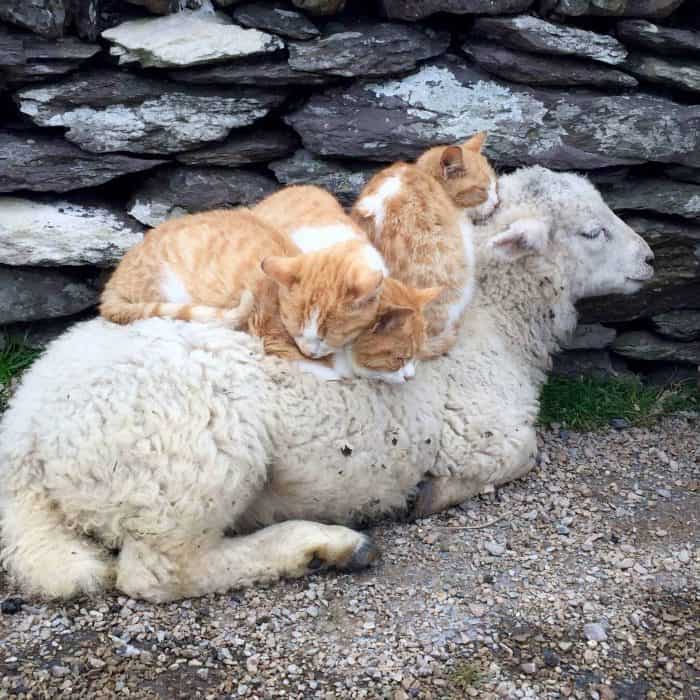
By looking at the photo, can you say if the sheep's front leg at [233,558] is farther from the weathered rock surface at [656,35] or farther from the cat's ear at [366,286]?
the weathered rock surface at [656,35]

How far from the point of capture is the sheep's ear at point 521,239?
5320 millimetres

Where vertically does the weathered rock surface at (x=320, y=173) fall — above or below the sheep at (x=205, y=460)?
above

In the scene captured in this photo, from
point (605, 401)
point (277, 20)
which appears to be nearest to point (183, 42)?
point (277, 20)

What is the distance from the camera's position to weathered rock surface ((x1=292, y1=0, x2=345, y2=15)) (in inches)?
209

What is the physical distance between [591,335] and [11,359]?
4.02 m

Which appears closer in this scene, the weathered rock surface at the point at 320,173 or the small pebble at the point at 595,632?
the small pebble at the point at 595,632

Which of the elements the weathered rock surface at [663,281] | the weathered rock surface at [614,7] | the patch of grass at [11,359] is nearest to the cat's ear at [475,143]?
the weathered rock surface at [614,7]

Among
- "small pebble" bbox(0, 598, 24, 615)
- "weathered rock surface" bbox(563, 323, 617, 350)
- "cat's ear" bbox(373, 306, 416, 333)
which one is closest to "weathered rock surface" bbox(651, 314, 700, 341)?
"weathered rock surface" bbox(563, 323, 617, 350)

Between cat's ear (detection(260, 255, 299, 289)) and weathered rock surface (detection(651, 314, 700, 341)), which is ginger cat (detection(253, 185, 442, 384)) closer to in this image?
cat's ear (detection(260, 255, 299, 289))

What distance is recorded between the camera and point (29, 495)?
438cm

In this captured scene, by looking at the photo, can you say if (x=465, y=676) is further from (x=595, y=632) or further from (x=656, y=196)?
(x=656, y=196)

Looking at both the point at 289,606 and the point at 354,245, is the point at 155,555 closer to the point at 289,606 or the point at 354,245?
the point at 289,606

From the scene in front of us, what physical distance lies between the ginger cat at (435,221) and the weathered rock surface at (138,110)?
39.9 inches

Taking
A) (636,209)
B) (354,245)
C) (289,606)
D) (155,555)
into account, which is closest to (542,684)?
(289,606)
